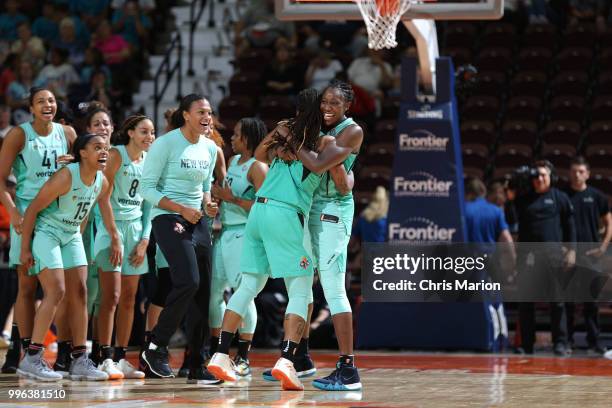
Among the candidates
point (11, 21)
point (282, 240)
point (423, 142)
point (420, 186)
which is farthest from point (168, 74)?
point (282, 240)

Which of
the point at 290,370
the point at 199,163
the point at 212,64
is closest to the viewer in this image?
the point at 290,370

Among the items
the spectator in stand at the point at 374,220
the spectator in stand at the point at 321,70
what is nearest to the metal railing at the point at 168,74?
the spectator in stand at the point at 321,70

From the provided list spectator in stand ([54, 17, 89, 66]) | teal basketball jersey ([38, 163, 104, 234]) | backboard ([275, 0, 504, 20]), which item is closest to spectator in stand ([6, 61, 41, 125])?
spectator in stand ([54, 17, 89, 66])

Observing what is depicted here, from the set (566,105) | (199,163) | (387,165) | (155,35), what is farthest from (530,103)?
(199,163)

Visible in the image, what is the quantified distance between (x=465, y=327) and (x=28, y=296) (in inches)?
178

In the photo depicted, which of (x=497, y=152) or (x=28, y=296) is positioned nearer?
(x=28, y=296)

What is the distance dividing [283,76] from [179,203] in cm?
848

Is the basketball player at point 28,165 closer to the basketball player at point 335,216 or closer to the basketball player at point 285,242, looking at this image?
the basketball player at point 285,242

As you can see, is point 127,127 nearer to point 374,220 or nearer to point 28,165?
point 28,165

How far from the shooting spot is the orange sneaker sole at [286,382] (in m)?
7.04

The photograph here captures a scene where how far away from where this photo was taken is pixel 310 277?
23.8ft

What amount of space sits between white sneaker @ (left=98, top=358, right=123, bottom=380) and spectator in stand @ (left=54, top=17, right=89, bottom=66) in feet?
32.8

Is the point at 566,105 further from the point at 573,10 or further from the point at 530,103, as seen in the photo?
the point at 573,10

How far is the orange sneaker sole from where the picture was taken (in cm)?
704
